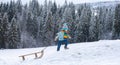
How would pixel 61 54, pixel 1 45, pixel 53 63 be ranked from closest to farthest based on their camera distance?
pixel 53 63 < pixel 61 54 < pixel 1 45

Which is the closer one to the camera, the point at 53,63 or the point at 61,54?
the point at 53,63

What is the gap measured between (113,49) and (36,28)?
7745cm

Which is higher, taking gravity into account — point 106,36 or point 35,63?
point 35,63

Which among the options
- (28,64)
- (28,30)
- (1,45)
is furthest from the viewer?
(28,30)

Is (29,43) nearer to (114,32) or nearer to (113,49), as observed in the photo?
(114,32)

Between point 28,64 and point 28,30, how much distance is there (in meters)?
85.8

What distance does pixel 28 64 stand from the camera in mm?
14484

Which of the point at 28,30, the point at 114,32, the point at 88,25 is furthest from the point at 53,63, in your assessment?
the point at 28,30

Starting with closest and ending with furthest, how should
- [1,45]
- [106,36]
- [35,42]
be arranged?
[1,45] < [35,42] < [106,36]

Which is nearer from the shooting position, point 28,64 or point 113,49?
point 28,64

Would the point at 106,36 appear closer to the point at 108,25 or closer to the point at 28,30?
the point at 108,25

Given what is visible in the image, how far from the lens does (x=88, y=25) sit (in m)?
82.1

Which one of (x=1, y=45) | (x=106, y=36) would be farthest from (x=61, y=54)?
(x=106, y=36)

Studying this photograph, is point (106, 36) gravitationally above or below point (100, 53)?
below
